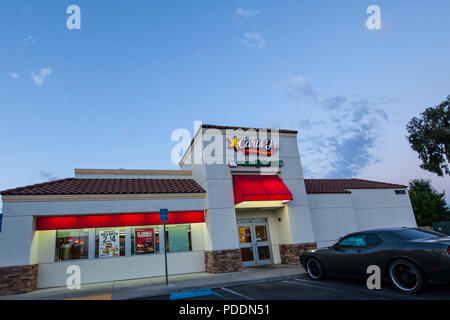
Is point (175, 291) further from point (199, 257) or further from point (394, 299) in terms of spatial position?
point (394, 299)

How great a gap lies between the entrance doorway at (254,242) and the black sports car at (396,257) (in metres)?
5.30

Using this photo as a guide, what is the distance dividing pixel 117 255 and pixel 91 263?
1.07 m

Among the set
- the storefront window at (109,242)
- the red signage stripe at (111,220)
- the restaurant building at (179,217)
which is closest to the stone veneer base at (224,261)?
the restaurant building at (179,217)

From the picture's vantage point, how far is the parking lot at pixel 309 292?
21.1 ft

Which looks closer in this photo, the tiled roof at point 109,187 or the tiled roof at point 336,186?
the tiled roof at point 109,187

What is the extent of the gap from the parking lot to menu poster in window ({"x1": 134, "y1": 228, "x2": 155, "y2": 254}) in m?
4.69

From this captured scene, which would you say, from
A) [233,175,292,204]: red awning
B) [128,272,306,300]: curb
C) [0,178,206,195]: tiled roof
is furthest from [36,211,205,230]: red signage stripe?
[128,272,306,300]: curb

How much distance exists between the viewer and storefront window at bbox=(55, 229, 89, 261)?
11.8 m

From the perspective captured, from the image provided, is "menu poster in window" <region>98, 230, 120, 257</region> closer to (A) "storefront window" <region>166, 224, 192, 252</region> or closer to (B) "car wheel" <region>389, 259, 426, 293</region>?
(A) "storefront window" <region>166, 224, 192, 252</region>

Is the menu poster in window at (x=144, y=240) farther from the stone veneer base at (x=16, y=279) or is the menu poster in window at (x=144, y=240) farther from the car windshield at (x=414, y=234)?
the car windshield at (x=414, y=234)

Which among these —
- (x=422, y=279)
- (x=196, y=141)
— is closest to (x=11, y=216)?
(x=196, y=141)

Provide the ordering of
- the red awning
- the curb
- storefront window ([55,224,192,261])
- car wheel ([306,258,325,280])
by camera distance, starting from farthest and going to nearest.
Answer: the red awning < storefront window ([55,224,192,261]) < car wheel ([306,258,325,280]) < the curb
